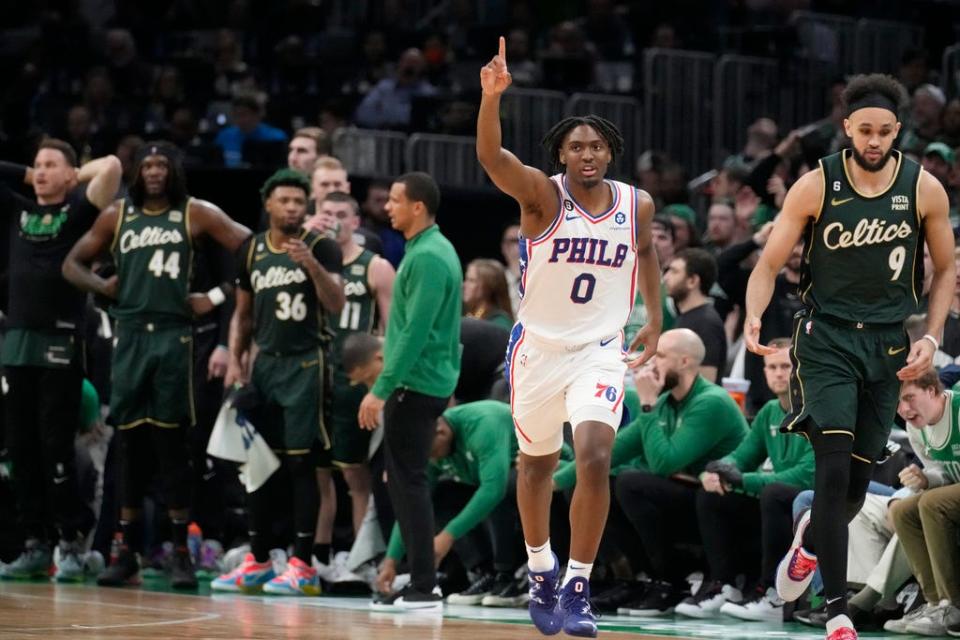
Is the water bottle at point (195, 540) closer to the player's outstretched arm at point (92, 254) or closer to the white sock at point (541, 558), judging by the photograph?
the player's outstretched arm at point (92, 254)

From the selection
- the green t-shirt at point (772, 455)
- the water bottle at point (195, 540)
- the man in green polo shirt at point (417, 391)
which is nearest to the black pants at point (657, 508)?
the green t-shirt at point (772, 455)

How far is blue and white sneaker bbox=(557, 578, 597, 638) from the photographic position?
19.3 feet

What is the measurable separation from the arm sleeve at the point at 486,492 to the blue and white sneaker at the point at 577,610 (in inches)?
80.2

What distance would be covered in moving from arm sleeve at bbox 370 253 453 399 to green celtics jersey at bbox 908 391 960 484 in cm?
214

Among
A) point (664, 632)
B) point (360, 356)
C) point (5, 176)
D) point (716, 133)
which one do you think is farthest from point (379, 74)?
point (664, 632)

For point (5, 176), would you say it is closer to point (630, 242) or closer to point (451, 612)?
point (451, 612)

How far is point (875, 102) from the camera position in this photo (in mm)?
5984

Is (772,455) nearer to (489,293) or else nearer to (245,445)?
(489,293)

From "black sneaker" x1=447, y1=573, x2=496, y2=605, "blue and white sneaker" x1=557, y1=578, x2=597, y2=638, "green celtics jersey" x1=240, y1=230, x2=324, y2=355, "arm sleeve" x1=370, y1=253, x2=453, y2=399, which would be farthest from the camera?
"green celtics jersey" x1=240, y1=230, x2=324, y2=355

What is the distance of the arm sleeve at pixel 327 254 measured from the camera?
8688 mm

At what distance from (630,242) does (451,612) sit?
2.42 m

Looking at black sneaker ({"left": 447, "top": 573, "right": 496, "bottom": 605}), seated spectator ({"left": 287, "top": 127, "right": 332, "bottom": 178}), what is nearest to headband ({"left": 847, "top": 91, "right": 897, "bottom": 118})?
black sneaker ({"left": 447, "top": 573, "right": 496, "bottom": 605})

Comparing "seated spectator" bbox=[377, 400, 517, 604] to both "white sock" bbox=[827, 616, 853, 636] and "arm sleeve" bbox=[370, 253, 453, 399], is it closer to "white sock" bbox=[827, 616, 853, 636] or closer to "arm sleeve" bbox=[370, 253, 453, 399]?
"arm sleeve" bbox=[370, 253, 453, 399]

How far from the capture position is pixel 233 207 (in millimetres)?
12039
